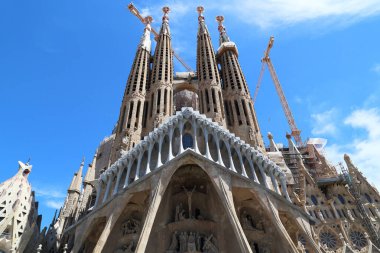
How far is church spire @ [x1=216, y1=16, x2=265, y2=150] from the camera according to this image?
79.2ft

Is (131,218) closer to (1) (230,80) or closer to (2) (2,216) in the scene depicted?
(2) (2,216)

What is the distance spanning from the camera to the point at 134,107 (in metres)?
25.5

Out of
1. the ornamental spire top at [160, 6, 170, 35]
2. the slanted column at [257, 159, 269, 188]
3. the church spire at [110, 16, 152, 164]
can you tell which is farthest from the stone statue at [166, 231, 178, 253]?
the ornamental spire top at [160, 6, 170, 35]

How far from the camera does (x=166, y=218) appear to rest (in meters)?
17.7

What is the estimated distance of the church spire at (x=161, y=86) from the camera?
981 inches

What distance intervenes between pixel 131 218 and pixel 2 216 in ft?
24.2

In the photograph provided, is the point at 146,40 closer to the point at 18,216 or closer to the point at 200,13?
the point at 200,13

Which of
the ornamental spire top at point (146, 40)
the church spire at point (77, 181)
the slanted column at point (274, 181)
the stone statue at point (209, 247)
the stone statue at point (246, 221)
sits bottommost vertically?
the stone statue at point (209, 247)

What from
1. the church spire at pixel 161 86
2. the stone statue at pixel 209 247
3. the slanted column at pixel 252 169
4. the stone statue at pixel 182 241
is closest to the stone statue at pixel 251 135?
the slanted column at pixel 252 169

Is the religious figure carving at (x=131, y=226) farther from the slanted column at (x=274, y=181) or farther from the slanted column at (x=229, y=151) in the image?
the slanted column at (x=274, y=181)

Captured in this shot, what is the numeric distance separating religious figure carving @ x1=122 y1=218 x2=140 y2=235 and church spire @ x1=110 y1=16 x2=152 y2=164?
18.2 feet

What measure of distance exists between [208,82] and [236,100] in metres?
3.32

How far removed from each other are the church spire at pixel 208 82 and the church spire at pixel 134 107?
5.62m

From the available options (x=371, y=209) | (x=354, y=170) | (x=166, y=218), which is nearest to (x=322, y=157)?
(x=354, y=170)
